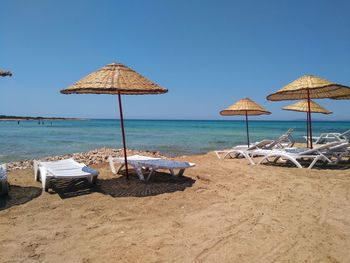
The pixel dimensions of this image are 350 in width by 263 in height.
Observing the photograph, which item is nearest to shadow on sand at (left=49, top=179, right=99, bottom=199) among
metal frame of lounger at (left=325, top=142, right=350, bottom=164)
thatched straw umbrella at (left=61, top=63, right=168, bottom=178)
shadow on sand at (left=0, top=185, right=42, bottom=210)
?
shadow on sand at (left=0, top=185, right=42, bottom=210)

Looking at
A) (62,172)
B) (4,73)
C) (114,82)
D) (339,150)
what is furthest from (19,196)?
(339,150)

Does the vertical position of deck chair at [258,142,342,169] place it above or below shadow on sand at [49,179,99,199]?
above

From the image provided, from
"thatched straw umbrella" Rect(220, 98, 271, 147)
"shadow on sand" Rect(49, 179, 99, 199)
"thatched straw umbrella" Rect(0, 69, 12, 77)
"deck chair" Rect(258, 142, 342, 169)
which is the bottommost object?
"shadow on sand" Rect(49, 179, 99, 199)

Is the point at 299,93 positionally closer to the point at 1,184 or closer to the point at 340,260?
the point at 340,260


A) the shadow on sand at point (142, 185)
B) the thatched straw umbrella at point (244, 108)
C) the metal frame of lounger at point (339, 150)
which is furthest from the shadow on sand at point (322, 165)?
the shadow on sand at point (142, 185)

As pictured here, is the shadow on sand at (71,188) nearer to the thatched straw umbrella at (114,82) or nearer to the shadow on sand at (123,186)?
the shadow on sand at (123,186)

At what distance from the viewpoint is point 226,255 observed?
276cm

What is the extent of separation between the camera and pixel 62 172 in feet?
17.0

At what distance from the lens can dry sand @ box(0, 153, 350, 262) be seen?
9.24 ft

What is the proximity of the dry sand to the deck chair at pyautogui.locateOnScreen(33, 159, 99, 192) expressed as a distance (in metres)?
0.19

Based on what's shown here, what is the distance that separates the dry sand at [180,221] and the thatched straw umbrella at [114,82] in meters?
1.81

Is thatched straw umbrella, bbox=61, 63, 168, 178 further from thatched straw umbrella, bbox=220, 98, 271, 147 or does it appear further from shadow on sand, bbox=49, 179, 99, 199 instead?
Answer: thatched straw umbrella, bbox=220, 98, 271, 147

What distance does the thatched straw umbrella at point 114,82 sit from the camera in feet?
15.8

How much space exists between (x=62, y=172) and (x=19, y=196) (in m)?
0.78
